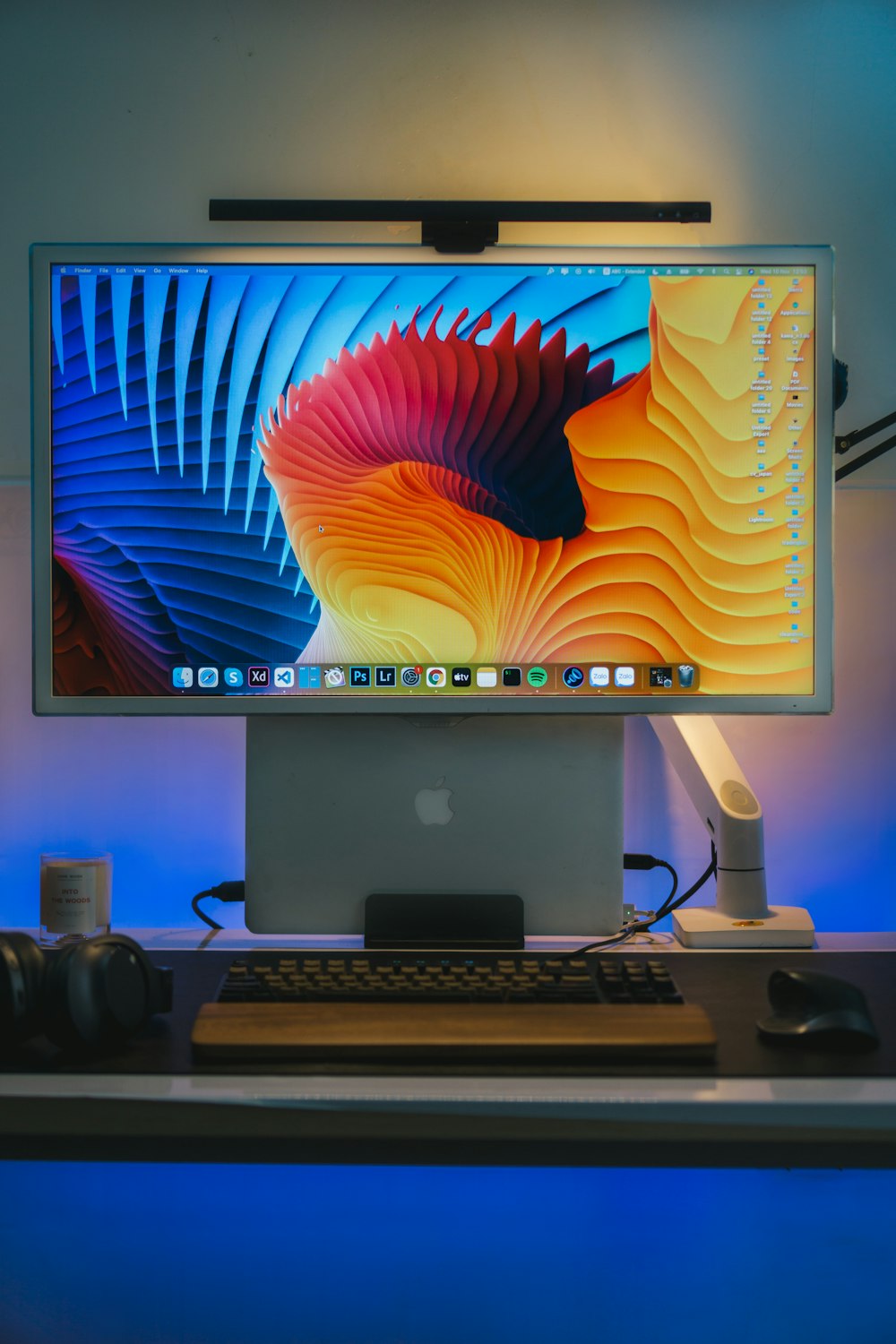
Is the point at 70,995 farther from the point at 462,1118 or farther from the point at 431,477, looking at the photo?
the point at 431,477

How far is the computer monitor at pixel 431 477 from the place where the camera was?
2.93 ft

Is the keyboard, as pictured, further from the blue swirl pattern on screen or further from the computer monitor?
the blue swirl pattern on screen

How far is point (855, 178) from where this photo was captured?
1.18m

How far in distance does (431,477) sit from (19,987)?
1.78 feet

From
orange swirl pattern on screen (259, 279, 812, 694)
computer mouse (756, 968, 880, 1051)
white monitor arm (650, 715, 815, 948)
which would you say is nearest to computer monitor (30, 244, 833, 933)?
orange swirl pattern on screen (259, 279, 812, 694)

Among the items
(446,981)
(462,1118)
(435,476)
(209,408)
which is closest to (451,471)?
(435,476)

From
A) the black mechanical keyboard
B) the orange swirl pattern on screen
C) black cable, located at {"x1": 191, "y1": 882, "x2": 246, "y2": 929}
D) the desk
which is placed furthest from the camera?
black cable, located at {"x1": 191, "y1": 882, "x2": 246, "y2": 929}

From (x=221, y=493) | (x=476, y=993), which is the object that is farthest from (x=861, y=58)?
(x=476, y=993)

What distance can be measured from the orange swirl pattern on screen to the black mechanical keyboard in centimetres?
29

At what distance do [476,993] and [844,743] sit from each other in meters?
0.73

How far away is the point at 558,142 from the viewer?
118 cm

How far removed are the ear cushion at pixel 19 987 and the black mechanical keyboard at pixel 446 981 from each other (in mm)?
123

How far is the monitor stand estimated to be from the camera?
91 centimetres

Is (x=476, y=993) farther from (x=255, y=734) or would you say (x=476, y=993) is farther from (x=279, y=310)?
(x=279, y=310)
